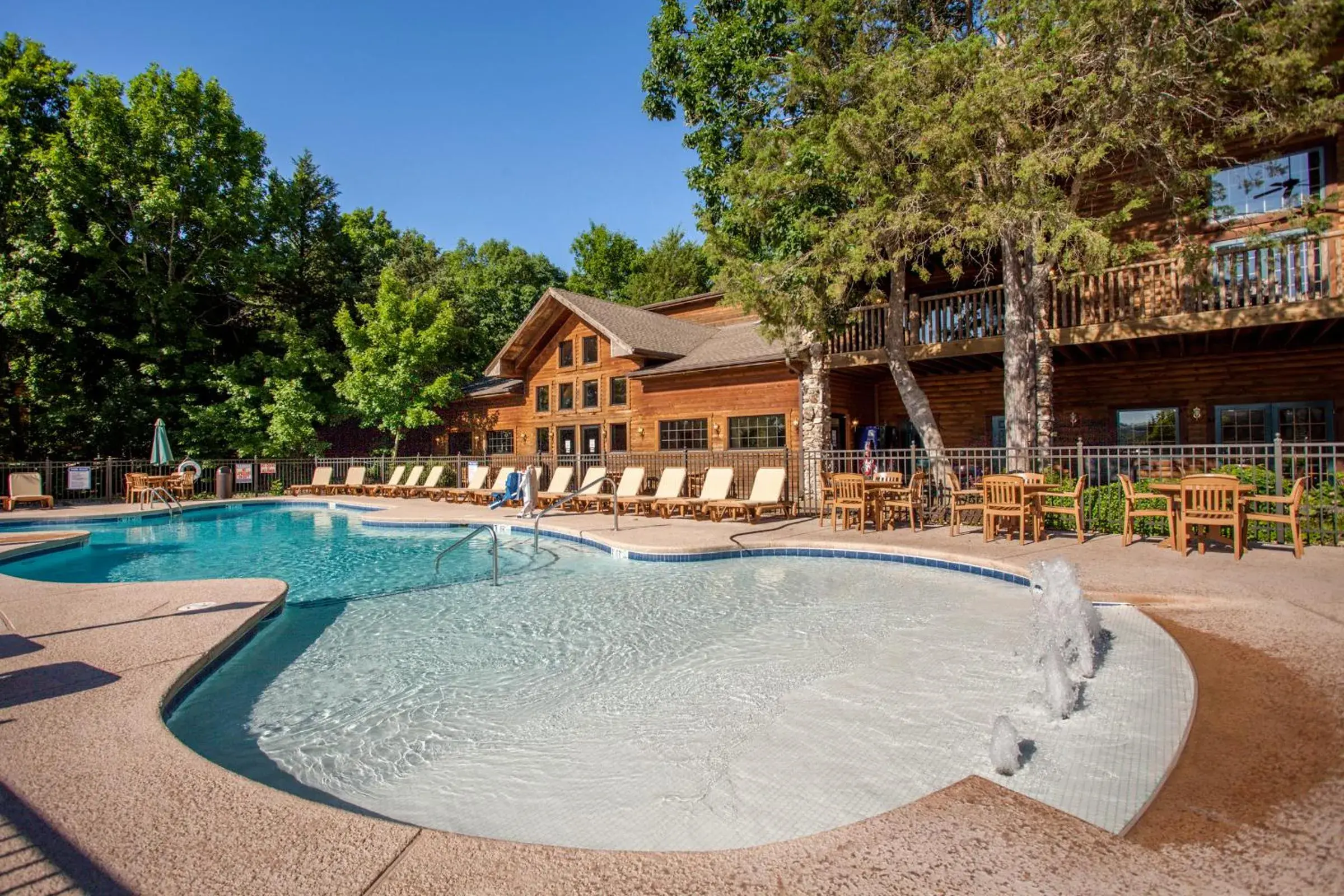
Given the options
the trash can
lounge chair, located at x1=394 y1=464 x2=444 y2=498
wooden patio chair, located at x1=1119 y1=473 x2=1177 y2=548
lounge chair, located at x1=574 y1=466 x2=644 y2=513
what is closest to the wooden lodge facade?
lounge chair, located at x1=574 y1=466 x2=644 y2=513

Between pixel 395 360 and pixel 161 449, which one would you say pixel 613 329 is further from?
pixel 161 449

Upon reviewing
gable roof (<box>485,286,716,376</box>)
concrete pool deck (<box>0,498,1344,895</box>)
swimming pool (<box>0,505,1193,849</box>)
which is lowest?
swimming pool (<box>0,505,1193,849</box>)

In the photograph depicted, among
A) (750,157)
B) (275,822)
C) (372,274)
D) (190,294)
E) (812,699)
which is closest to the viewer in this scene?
(275,822)

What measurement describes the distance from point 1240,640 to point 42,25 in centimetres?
3240

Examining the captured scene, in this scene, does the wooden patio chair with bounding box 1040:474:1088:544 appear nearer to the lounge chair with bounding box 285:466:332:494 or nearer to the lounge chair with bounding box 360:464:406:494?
the lounge chair with bounding box 360:464:406:494

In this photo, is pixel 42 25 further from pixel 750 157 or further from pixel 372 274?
pixel 750 157

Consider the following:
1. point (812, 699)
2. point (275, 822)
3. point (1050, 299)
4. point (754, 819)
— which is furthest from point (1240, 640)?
point (1050, 299)

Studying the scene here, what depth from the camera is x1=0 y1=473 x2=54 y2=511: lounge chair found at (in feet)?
57.2

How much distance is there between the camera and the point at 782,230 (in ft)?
46.5

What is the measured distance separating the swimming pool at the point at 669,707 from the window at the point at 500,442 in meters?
16.3

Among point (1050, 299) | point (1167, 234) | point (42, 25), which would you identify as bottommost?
point (1050, 299)

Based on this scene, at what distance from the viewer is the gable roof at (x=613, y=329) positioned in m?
20.2

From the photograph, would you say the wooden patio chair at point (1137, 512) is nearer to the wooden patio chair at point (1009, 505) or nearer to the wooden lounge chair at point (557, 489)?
the wooden patio chair at point (1009, 505)

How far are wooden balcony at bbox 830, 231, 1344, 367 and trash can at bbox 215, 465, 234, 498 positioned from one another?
759 inches
